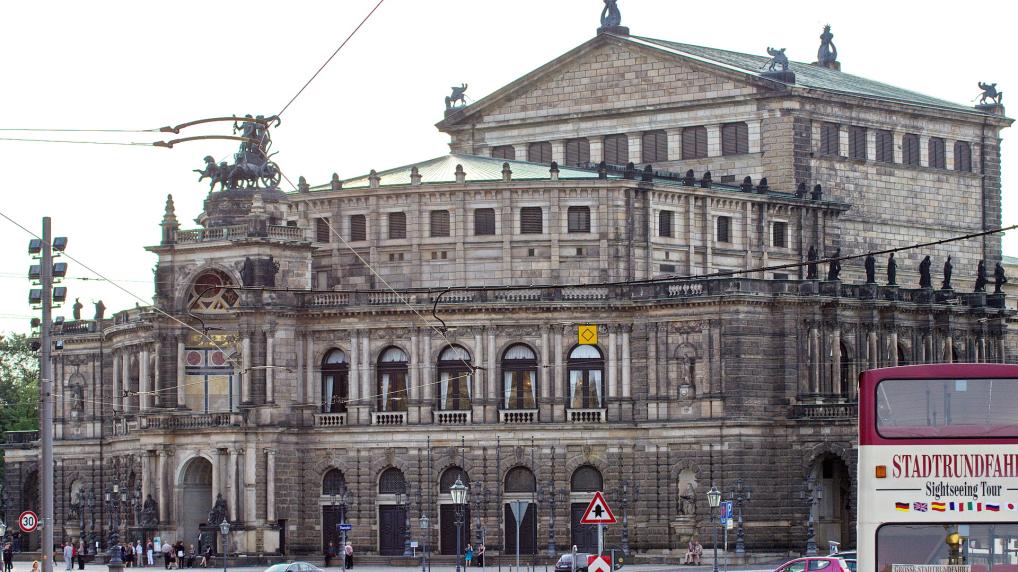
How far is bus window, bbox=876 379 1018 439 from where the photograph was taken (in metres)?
36.7

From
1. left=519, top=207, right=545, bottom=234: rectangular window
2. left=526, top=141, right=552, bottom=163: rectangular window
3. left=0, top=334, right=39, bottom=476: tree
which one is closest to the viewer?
left=519, top=207, right=545, bottom=234: rectangular window

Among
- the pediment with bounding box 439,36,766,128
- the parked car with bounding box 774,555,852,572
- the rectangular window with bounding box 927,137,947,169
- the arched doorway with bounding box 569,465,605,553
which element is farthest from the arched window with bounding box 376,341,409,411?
the parked car with bounding box 774,555,852,572

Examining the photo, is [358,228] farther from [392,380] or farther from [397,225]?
[392,380]

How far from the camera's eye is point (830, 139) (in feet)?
399

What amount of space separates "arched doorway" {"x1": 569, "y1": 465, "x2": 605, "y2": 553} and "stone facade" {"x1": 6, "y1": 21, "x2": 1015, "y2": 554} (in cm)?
15

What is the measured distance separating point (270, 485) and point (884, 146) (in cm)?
4168

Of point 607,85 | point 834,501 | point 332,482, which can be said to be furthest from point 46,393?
point 607,85

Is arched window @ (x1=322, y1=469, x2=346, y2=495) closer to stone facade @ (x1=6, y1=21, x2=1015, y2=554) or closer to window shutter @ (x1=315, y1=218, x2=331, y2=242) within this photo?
stone facade @ (x1=6, y1=21, x2=1015, y2=554)

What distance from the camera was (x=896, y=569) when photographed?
36.4 metres

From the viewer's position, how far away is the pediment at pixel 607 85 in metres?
122

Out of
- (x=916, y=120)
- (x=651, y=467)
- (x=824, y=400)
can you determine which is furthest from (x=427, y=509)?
(x=916, y=120)

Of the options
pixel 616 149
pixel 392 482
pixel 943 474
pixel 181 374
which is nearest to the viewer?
pixel 943 474

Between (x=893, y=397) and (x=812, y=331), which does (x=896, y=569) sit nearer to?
(x=893, y=397)

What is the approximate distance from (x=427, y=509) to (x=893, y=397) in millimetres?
70835
